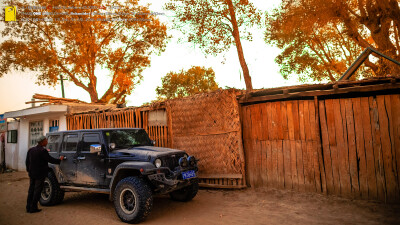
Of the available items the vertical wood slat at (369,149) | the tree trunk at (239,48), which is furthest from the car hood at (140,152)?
the tree trunk at (239,48)

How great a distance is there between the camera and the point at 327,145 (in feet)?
21.5

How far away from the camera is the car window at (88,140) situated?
20.2ft

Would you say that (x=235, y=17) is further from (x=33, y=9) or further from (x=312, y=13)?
A: (x=33, y=9)

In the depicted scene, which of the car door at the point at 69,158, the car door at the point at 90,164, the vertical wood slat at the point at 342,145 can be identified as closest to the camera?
the car door at the point at 90,164

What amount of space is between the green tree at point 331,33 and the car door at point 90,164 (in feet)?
42.0

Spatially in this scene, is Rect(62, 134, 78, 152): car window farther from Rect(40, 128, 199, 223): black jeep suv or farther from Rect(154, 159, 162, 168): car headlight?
Rect(154, 159, 162, 168): car headlight

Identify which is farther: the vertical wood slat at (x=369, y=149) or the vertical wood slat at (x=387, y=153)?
the vertical wood slat at (x=369, y=149)

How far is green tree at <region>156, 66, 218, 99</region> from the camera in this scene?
43375 mm

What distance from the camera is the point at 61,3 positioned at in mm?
21594

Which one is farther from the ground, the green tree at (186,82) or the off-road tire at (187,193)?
the green tree at (186,82)

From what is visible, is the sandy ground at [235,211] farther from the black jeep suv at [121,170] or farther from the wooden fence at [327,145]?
the black jeep suv at [121,170]

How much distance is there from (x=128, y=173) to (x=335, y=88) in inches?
205

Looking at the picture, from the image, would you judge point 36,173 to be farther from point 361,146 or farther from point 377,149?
point 377,149

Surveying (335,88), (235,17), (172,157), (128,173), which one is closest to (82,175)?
(128,173)
